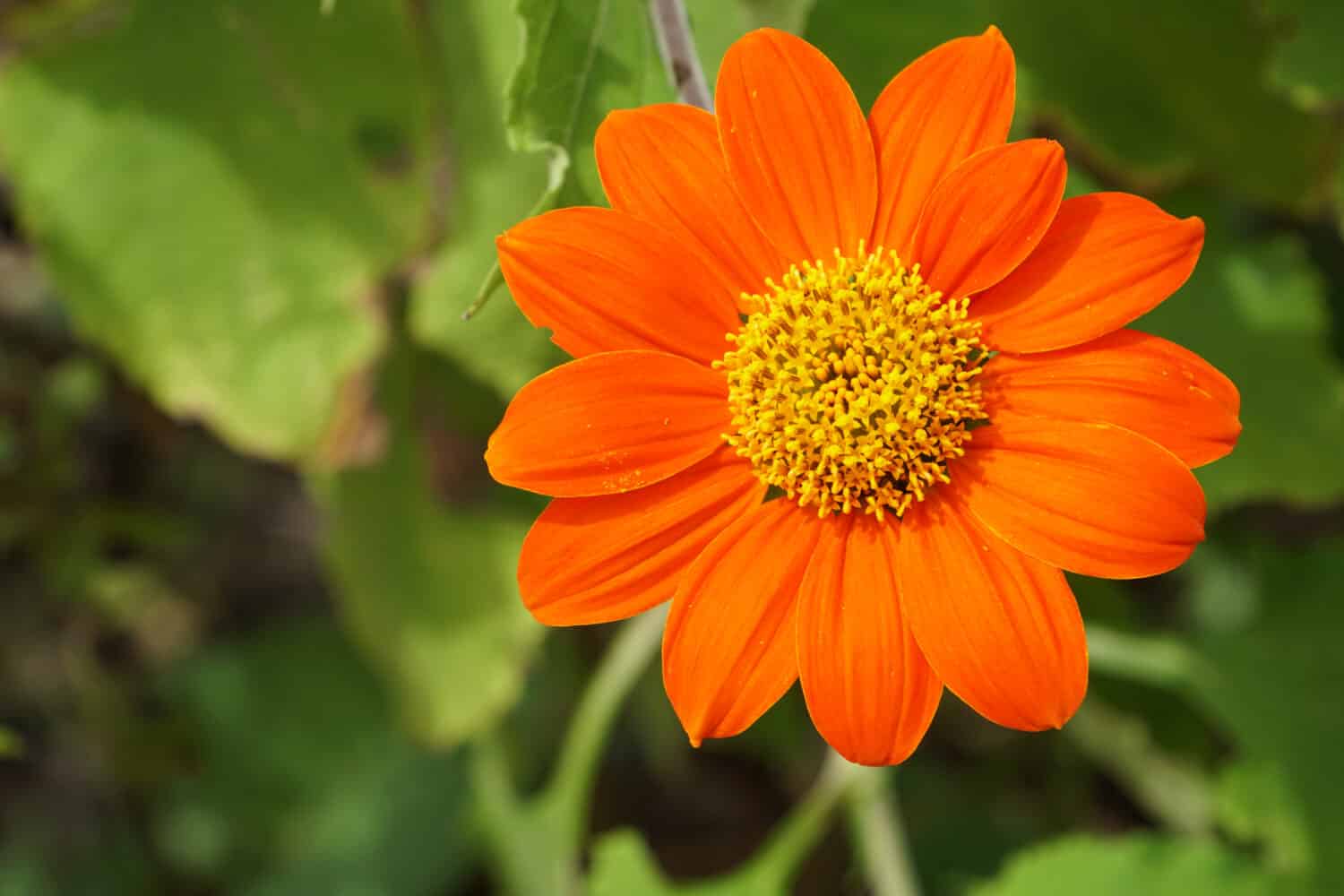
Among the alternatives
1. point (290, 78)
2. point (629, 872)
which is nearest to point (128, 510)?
point (290, 78)

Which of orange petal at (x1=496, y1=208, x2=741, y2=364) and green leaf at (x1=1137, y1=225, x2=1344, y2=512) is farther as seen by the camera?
green leaf at (x1=1137, y1=225, x2=1344, y2=512)

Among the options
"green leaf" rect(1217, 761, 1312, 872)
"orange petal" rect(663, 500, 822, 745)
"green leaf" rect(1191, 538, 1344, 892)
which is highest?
"orange petal" rect(663, 500, 822, 745)

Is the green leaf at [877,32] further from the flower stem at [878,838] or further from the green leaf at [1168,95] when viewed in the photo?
the flower stem at [878,838]

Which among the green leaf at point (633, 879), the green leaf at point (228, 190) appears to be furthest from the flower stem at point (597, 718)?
the green leaf at point (228, 190)

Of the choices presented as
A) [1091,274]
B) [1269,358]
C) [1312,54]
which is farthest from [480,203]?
[1269,358]

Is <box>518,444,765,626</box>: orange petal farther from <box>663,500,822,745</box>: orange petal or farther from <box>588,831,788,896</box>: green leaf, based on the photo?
<box>588,831,788,896</box>: green leaf

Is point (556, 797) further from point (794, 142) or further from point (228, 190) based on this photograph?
point (794, 142)

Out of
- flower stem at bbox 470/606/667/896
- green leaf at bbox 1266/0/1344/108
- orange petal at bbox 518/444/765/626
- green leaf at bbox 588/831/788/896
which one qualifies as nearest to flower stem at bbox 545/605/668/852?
flower stem at bbox 470/606/667/896
